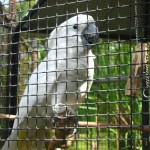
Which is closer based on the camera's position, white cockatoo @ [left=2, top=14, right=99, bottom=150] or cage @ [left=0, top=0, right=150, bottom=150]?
cage @ [left=0, top=0, right=150, bottom=150]

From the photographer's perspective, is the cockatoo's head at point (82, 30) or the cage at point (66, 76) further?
the cockatoo's head at point (82, 30)

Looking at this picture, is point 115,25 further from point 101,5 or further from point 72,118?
point 72,118

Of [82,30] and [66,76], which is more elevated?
[82,30]

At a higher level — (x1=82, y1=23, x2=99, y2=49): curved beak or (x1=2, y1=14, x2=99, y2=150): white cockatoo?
(x1=82, y1=23, x2=99, y2=49): curved beak

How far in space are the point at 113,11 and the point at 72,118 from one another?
77 cm

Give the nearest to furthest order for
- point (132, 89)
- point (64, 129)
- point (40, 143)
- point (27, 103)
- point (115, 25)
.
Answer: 1. point (132, 89)
2. point (64, 129)
3. point (27, 103)
4. point (40, 143)
5. point (115, 25)

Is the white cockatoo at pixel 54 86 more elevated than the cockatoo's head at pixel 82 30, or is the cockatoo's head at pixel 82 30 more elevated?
the cockatoo's head at pixel 82 30

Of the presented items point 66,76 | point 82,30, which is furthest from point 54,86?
point 82,30

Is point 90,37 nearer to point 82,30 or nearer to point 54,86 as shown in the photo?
point 82,30

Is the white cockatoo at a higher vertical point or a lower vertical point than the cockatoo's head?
lower

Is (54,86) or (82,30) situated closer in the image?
(54,86)

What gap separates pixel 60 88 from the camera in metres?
1.64

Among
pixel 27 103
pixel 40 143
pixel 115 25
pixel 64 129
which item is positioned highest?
pixel 115 25

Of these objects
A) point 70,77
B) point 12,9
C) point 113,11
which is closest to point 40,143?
point 70,77
